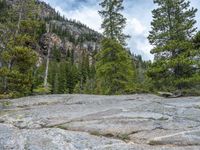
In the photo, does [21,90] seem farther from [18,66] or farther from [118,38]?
[118,38]

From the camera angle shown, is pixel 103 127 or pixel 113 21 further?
pixel 113 21

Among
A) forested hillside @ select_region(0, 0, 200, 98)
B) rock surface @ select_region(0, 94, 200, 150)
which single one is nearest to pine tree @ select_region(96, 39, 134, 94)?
forested hillside @ select_region(0, 0, 200, 98)

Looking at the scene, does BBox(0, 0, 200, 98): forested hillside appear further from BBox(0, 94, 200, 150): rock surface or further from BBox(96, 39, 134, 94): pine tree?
BBox(0, 94, 200, 150): rock surface

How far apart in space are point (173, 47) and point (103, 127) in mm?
19899

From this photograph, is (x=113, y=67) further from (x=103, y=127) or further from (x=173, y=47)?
(x=103, y=127)

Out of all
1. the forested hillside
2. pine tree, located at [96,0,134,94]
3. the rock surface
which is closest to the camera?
the rock surface

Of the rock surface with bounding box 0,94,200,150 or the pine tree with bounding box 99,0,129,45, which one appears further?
the pine tree with bounding box 99,0,129,45

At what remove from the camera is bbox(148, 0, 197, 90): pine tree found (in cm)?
2759

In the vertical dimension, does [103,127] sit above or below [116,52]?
below

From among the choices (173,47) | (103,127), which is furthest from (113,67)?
(103,127)

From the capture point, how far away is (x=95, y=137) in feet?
29.4

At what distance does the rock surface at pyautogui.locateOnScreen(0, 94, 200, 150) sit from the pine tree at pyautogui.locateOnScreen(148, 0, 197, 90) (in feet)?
46.9

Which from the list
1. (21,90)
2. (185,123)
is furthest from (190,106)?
(21,90)

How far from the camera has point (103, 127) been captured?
9.76m
